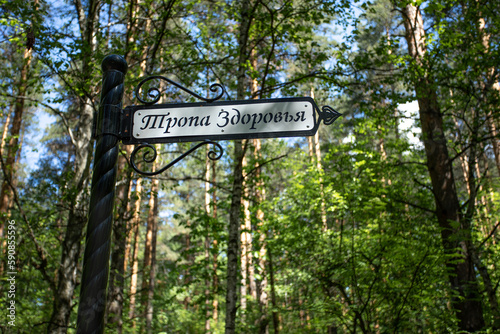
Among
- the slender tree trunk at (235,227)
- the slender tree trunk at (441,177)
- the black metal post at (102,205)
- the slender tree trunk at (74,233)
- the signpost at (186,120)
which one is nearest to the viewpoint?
the black metal post at (102,205)

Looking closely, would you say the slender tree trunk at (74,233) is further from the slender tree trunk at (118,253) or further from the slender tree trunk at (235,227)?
the slender tree trunk at (235,227)

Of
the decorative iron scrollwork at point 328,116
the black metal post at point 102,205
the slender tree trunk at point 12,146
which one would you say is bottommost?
the black metal post at point 102,205

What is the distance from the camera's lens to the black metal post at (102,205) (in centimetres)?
153

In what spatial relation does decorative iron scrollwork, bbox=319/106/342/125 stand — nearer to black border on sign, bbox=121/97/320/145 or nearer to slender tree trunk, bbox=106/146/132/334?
black border on sign, bbox=121/97/320/145

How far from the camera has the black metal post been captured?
153 cm

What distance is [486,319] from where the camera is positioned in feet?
19.2

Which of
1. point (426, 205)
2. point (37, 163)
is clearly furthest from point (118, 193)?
point (37, 163)

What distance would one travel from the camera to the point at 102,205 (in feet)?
5.43

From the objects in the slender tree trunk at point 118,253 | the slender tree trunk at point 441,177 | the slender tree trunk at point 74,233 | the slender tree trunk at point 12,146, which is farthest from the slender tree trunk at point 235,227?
the slender tree trunk at point 12,146

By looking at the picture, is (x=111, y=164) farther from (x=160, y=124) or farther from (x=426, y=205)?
(x=426, y=205)

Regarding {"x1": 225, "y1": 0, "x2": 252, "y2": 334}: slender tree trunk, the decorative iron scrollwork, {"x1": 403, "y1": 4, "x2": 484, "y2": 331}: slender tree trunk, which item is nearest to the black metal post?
the decorative iron scrollwork

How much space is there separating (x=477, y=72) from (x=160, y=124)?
18.3 ft

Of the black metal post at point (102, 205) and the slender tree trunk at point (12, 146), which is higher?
the slender tree trunk at point (12, 146)

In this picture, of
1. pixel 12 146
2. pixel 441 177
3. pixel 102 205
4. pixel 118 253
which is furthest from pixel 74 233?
pixel 441 177
